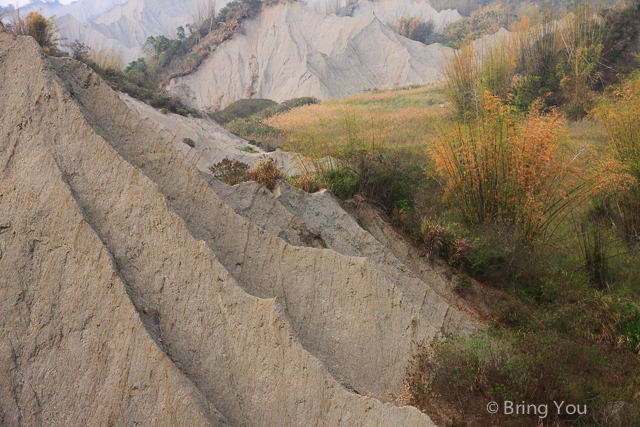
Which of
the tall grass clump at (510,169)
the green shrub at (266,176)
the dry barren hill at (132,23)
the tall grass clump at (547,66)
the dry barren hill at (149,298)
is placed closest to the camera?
the dry barren hill at (149,298)

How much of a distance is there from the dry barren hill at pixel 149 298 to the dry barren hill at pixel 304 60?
103 ft

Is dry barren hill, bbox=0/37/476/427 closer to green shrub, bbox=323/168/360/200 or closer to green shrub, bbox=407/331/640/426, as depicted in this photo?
green shrub, bbox=407/331/640/426

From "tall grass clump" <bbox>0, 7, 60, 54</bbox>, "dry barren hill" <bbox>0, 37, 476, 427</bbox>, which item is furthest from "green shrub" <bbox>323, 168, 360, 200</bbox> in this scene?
"tall grass clump" <bbox>0, 7, 60, 54</bbox>

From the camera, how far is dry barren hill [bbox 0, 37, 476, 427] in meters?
3.56

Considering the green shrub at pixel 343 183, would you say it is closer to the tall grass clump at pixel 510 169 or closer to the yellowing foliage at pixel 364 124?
the yellowing foliage at pixel 364 124

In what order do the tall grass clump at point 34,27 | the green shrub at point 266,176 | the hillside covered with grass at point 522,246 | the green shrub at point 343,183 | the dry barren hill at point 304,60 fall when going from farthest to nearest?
the dry barren hill at point 304,60
the tall grass clump at point 34,27
the green shrub at point 343,183
the green shrub at point 266,176
the hillside covered with grass at point 522,246

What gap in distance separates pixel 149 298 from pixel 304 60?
3634 centimetres

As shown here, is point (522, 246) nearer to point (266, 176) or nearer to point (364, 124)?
point (266, 176)

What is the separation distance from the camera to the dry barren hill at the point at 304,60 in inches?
1454

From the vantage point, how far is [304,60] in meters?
36.9

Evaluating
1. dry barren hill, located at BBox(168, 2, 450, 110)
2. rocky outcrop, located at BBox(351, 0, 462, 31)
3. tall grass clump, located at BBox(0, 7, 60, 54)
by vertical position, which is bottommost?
rocky outcrop, located at BBox(351, 0, 462, 31)

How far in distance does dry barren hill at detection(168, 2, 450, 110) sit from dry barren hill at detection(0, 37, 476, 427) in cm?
3144

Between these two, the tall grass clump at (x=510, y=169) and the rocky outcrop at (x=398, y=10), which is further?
the rocky outcrop at (x=398, y=10)

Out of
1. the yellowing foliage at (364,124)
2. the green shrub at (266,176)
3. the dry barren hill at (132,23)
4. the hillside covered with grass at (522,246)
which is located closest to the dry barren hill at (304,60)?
the yellowing foliage at (364,124)
